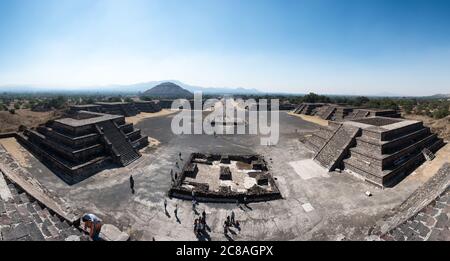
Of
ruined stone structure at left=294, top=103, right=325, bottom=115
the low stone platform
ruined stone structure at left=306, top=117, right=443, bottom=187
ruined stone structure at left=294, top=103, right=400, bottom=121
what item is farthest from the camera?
ruined stone structure at left=294, top=103, right=325, bottom=115

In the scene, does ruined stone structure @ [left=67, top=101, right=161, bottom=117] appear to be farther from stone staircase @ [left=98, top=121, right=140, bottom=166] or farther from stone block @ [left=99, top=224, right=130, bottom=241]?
stone block @ [left=99, top=224, right=130, bottom=241]

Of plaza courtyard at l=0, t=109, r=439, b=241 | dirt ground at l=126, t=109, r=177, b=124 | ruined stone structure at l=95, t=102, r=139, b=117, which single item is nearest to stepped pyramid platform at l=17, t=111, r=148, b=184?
plaza courtyard at l=0, t=109, r=439, b=241

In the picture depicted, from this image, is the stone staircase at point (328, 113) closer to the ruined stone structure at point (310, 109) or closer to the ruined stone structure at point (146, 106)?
the ruined stone structure at point (310, 109)

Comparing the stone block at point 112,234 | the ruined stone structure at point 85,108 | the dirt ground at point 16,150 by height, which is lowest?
the stone block at point 112,234

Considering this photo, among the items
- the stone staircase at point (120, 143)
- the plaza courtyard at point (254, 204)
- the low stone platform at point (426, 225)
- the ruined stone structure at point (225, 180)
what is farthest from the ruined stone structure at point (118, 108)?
the low stone platform at point (426, 225)
